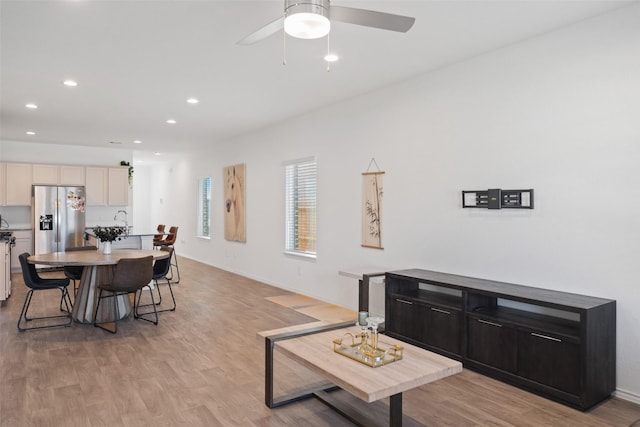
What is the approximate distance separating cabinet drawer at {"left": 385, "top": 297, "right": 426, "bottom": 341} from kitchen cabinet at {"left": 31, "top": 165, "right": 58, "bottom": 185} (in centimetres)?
784

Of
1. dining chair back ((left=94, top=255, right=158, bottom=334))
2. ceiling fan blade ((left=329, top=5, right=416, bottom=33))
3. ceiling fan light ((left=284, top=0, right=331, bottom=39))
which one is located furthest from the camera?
dining chair back ((left=94, top=255, right=158, bottom=334))

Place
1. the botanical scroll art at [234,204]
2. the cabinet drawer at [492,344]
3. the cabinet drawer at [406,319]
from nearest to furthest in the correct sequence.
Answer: the cabinet drawer at [492,344]
the cabinet drawer at [406,319]
the botanical scroll art at [234,204]

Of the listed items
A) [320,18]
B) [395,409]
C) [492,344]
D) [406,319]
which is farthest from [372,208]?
[320,18]

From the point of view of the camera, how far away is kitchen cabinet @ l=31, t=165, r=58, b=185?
859 cm

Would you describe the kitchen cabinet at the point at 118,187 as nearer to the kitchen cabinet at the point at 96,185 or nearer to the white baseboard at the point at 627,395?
the kitchen cabinet at the point at 96,185

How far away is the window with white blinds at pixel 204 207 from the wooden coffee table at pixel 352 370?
7488mm

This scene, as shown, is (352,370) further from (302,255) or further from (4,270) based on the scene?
(4,270)

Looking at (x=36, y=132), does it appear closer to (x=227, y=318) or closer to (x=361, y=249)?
(x=227, y=318)

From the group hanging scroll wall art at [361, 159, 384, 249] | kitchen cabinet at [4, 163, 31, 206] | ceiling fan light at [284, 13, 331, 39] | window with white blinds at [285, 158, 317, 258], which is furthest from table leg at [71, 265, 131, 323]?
kitchen cabinet at [4, 163, 31, 206]

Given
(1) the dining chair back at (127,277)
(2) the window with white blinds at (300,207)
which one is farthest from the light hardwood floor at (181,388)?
(2) the window with white blinds at (300,207)

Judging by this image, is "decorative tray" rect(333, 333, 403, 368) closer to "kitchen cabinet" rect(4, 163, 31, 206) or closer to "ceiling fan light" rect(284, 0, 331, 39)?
"ceiling fan light" rect(284, 0, 331, 39)

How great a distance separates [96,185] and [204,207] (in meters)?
2.40

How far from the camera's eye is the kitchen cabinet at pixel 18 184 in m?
8.37

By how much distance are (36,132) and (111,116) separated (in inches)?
94.9
